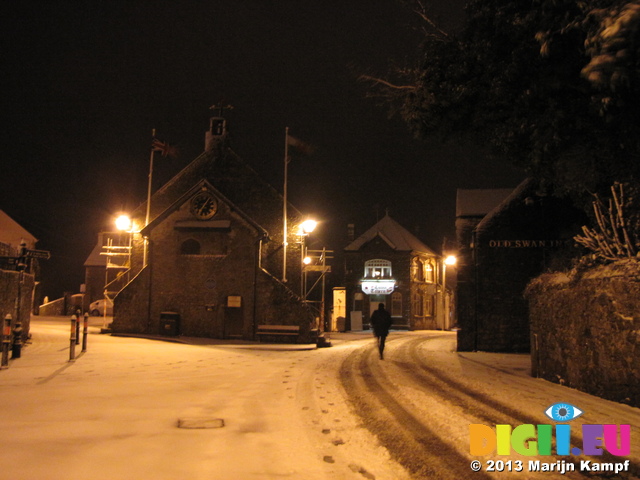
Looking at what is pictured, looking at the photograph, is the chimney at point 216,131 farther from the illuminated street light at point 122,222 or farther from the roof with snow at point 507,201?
the roof with snow at point 507,201

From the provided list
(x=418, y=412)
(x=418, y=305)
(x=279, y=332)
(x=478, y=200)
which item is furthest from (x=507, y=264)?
(x=418, y=305)

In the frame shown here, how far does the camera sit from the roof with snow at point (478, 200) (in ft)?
78.6

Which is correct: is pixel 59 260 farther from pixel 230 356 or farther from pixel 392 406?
pixel 392 406

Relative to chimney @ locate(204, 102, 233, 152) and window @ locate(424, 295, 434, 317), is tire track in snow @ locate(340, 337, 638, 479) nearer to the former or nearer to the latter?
chimney @ locate(204, 102, 233, 152)

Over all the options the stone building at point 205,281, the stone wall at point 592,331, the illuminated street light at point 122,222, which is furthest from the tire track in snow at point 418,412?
the illuminated street light at point 122,222

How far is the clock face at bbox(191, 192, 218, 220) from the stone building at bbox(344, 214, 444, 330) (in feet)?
73.4

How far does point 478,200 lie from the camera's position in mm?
25250

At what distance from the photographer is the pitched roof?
4750 cm

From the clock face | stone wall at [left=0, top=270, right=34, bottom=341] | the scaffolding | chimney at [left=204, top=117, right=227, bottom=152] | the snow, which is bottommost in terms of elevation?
the snow

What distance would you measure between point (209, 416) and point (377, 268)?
129ft

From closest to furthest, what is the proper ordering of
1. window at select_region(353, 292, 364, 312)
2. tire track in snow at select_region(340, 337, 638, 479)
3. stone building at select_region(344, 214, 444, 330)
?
tire track in snow at select_region(340, 337, 638, 479)
stone building at select_region(344, 214, 444, 330)
window at select_region(353, 292, 364, 312)

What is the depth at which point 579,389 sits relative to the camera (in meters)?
11.6

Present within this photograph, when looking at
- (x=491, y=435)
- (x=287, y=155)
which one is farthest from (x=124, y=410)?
(x=287, y=155)

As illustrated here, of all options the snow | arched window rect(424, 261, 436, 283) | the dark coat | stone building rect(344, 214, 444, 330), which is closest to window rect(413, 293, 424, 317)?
stone building rect(344, 214, 444, 330)
